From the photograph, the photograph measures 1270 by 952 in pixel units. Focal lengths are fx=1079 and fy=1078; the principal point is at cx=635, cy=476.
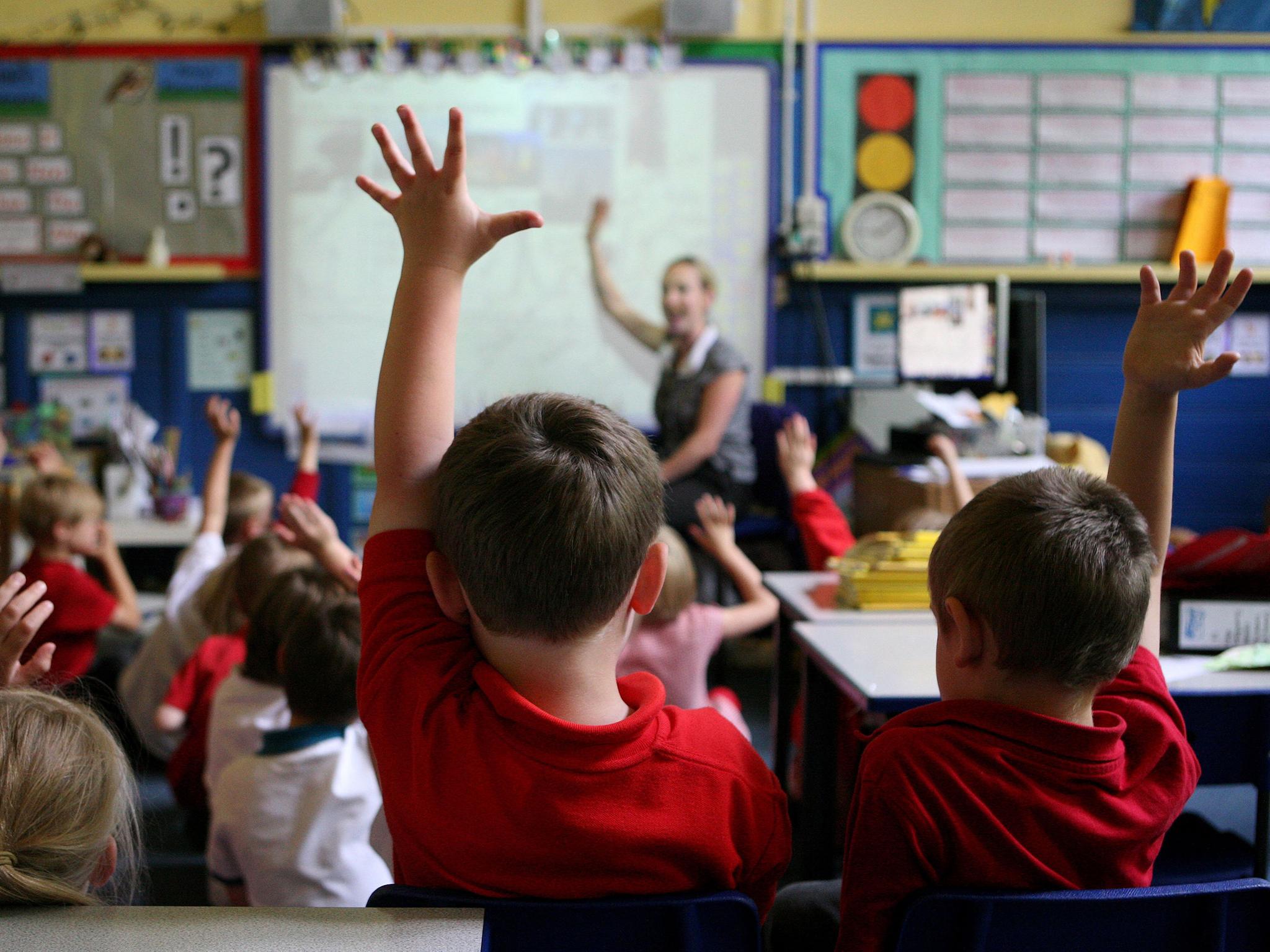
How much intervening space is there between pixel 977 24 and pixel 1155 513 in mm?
3754

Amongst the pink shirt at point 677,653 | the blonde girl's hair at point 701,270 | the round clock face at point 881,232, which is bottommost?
the pink shirt at point 677,653

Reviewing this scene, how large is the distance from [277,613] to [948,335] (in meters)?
2.37

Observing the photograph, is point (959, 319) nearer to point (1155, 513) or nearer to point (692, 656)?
point (692, 656)

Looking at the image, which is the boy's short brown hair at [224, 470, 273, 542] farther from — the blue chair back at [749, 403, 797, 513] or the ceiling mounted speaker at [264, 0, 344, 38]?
the ceiling mounted speaker at [264, 0, 344, 38]

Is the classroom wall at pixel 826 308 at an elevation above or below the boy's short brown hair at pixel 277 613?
above

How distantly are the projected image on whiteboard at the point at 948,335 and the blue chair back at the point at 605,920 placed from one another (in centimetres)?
280

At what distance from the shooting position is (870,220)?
4.26 meters

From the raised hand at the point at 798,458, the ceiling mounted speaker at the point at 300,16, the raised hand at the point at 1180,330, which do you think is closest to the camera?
the raised hand at the point at 1180,330

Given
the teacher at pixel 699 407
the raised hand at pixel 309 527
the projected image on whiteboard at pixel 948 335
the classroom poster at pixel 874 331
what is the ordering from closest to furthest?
the raised hand at pixel 309 527
the projected image on whiteboard at pixel 948 335
the teacher at pixel 699 407
the classroom poster at pixel 874 331

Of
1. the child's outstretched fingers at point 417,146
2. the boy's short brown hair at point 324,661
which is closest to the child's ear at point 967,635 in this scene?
the child's outstretched fingers at point 417,146

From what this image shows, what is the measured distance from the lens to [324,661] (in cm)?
143

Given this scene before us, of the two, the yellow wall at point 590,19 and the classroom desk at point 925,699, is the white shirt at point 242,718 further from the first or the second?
the yellow wall at point 590,19

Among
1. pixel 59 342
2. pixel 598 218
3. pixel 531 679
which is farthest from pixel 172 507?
pixel 531 679

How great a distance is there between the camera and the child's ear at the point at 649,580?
81 cm
